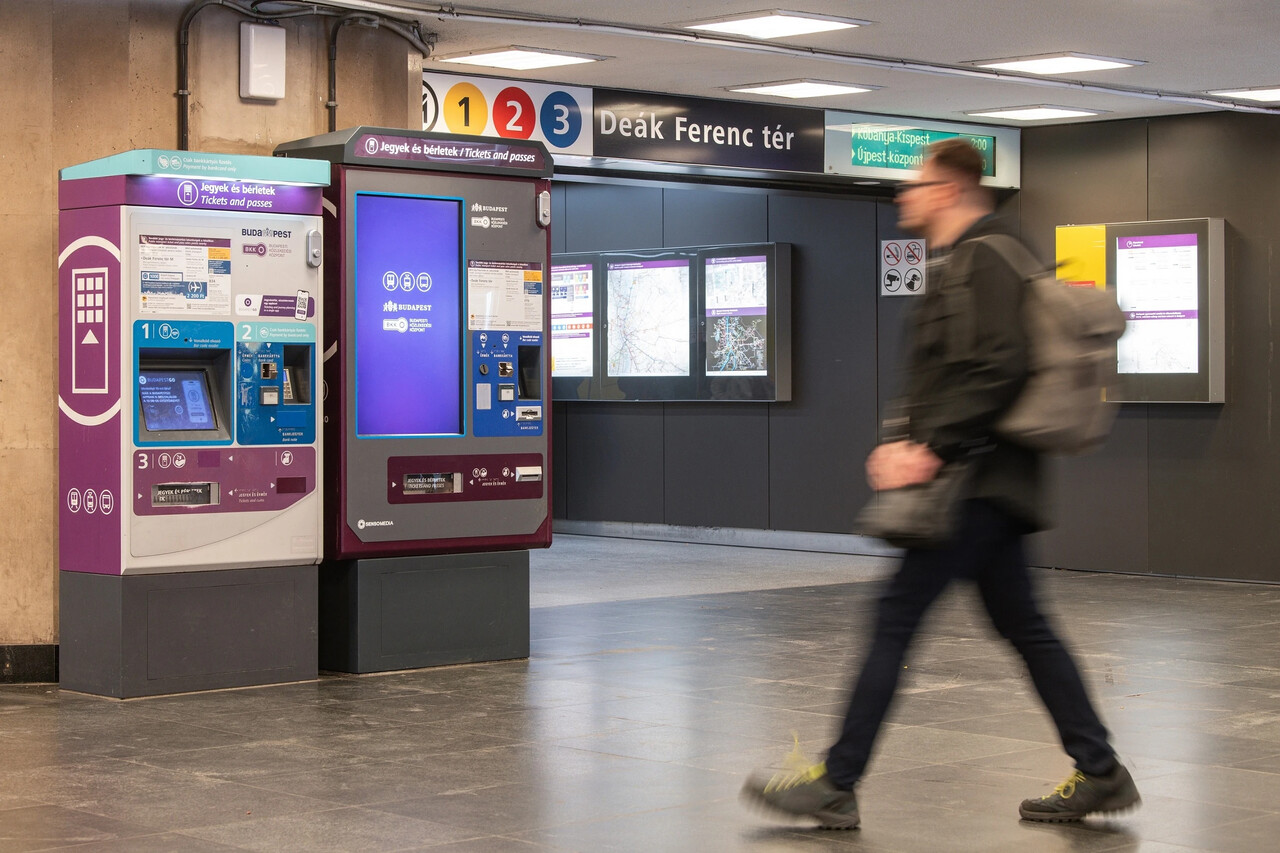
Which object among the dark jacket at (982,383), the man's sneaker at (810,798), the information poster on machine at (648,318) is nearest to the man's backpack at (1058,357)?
the dark jacket at (982,383)

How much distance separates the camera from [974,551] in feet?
13.4

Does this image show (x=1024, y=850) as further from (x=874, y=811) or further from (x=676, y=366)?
(x=676, y=366)

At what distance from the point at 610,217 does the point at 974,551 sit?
10006 mm

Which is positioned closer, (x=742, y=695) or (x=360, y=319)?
(x=742, y=695)

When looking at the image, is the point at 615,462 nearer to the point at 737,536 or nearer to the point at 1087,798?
the point at 737,536

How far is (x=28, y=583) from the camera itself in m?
6.66

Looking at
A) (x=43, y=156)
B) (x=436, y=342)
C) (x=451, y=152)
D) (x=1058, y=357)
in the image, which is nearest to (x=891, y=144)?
(x=451, y=152)

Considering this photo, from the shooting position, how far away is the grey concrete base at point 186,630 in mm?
6219

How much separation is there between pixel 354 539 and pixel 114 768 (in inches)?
72.6

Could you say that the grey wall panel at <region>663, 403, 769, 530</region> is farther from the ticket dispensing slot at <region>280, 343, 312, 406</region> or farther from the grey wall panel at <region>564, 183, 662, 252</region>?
the ticket dispensing slot at <region>280, 343, 312, 406</region>

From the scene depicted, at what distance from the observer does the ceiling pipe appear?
7479 millimetres

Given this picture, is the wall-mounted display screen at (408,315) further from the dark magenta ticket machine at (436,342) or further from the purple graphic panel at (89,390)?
the purple graphic panel at (89,390)

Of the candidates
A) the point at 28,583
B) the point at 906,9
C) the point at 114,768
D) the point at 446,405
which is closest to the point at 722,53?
the point at 906,9

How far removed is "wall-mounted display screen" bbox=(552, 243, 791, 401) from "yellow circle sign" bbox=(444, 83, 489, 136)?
4.13 meters
